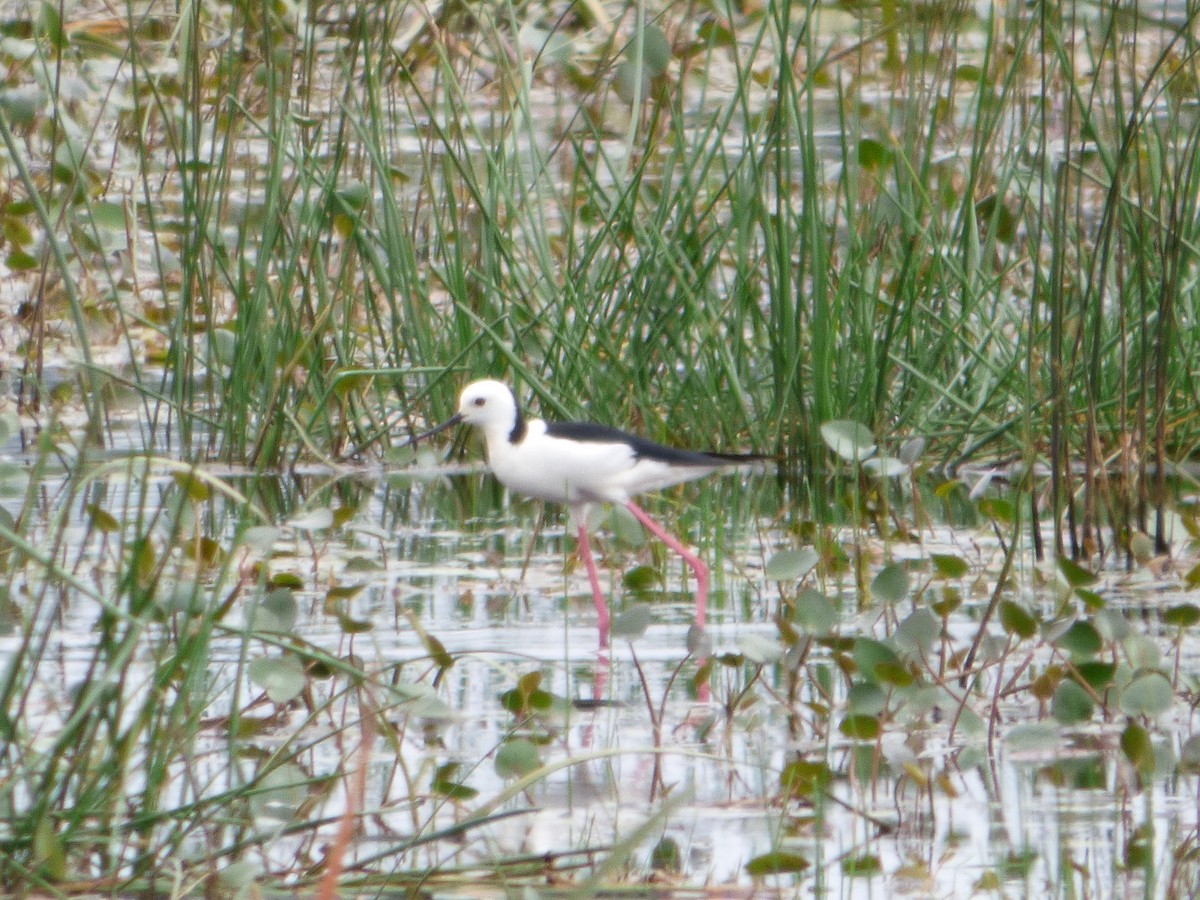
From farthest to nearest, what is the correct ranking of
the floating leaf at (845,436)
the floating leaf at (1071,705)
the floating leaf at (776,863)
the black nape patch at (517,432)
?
the black nape patch at (517,432) → the floating leaf at (845,436) → the floating leaf at (1071,705) → the floating leaf at (776,863)

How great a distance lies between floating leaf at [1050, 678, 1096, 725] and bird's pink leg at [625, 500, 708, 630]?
2.66 ft

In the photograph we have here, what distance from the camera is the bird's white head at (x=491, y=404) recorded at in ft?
17.7

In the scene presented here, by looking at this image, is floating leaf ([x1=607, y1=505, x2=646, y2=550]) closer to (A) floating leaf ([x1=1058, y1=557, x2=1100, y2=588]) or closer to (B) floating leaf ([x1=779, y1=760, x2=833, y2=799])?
(A) floating leaf ([x1=1058, y1=557, x2=1100, y2=588])

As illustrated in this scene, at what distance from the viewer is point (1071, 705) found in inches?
139

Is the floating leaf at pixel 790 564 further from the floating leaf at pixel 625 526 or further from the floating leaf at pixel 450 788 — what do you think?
the floating leaf at pixel 625 526

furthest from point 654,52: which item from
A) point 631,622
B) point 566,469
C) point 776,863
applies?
point 776,863

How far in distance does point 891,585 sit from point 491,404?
180cm

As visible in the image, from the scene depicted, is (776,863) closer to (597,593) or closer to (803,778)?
(803,778)

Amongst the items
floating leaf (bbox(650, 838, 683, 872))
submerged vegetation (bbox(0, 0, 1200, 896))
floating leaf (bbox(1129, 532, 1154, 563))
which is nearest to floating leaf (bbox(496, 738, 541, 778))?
submerged vegetation (bbox(0, 0, 1200, 896))

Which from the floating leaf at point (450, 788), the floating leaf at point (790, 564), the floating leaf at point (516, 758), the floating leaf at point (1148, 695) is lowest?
the floating leaf at point (450, 788)

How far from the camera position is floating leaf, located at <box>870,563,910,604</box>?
3814 millimetres

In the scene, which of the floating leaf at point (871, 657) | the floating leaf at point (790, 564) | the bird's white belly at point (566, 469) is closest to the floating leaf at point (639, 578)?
the bird's white belly at point (566, 469)

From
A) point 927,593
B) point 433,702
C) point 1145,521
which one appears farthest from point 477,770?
point 1145,521

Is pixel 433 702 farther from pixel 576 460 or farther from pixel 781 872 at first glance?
pixel 576 460
